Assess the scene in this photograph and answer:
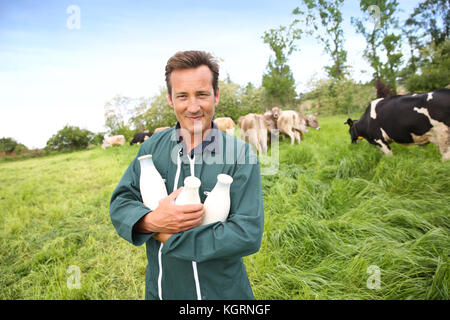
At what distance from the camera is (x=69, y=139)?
62.0 ft

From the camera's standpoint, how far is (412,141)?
3795mm

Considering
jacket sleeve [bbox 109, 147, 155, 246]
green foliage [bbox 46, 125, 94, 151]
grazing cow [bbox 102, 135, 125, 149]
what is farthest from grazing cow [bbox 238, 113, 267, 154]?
green foliage [bbox 46, 125, 94, 151]

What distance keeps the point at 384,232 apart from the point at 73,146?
23.4 m

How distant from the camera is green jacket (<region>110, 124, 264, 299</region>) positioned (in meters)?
0.82

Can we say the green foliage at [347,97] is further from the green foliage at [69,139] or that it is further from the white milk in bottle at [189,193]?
the green foliage at [69,139]

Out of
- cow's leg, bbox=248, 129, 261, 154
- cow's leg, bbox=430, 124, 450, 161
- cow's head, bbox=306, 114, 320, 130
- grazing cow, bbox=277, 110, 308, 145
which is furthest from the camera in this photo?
cow's head, bbox=306, 114, 320, 130

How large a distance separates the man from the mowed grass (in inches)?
41.9

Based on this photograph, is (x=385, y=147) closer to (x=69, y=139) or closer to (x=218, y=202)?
(x=218, y=202)

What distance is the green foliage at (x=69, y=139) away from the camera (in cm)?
1777

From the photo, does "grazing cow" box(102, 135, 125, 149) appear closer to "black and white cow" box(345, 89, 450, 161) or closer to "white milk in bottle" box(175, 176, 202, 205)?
"black and white cow" box(345, 89, 450, 161)

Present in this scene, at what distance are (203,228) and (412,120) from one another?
4.39m

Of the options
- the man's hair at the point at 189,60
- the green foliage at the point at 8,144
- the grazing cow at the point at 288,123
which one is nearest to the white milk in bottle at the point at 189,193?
the man's hair at the point at 189,60
